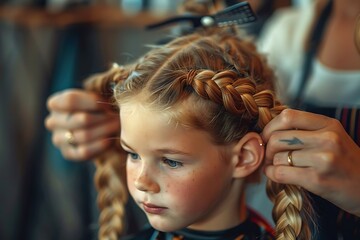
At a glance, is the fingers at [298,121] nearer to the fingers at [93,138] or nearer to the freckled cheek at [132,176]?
the freckled cheek at [132,176]

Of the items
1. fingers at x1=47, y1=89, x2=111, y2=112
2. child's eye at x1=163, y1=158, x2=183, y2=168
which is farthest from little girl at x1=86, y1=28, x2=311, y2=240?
fingers at x1=47, y1=89, x2=111, y2=112

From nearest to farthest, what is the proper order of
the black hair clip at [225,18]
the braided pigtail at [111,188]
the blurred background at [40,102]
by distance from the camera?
the black hair clip at [225,18] < the braided pigtail at [111,188] < the blurred background at [40,102]

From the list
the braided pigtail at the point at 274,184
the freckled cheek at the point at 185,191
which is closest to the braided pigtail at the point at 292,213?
the braided pigtail at the point at 274,184

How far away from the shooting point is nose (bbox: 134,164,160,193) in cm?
63

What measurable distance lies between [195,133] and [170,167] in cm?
5

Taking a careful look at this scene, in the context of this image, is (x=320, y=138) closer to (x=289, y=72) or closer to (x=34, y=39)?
(x=289, y=72)

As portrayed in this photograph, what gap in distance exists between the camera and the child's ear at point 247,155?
2.12ft

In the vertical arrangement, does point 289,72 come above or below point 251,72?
below

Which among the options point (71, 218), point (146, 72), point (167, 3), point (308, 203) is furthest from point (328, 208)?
point (167, 3)

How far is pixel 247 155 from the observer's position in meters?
0.66

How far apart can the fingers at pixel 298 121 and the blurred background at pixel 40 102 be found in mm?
992

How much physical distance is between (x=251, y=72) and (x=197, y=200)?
0.19m

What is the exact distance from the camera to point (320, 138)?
587 mm

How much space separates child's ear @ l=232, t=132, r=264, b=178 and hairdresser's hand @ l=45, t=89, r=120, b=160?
256 mm
